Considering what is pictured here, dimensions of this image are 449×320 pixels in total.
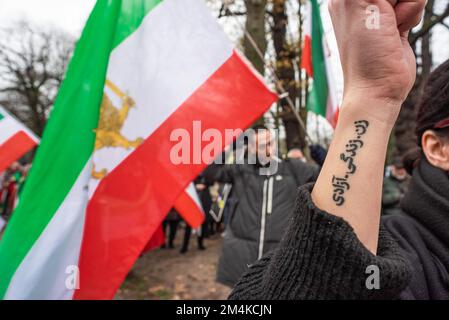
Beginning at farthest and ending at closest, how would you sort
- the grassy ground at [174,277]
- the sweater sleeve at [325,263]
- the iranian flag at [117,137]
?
the grassy ground at [174,277] < the iranian flag at [117,137] < the sweater sleeve at [325,263]

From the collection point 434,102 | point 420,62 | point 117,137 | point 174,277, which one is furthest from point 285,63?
point 434,102

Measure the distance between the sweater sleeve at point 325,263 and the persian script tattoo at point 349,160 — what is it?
43 millimetres

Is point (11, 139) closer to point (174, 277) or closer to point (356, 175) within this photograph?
point (174, 277)

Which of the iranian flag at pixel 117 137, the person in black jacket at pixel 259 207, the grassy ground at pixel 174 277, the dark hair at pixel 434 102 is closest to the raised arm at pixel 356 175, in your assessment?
the dark hair at pixel 434 102

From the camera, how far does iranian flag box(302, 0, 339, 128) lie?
3.62 meters

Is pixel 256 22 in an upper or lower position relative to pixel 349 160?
upper

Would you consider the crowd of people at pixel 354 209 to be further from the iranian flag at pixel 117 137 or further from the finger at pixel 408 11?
the iranian flag at pixel 117 137

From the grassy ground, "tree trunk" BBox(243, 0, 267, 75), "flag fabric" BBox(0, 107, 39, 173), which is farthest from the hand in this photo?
"tree trunk" BBox(243, 0, 267, 75)

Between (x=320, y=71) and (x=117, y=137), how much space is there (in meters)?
2.44

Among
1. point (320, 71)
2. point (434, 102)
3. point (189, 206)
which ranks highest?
point (320, 71)

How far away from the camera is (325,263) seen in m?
0.68

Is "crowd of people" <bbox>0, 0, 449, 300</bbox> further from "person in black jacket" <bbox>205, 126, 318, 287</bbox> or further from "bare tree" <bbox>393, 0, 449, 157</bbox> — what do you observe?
"bare tree" <bbox>393, 0, 449, 157</bbox>

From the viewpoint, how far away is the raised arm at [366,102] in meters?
0.67

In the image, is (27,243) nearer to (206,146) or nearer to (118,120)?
(118,120)
